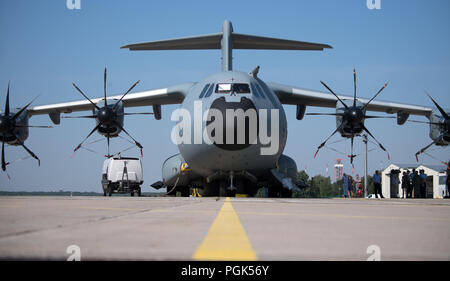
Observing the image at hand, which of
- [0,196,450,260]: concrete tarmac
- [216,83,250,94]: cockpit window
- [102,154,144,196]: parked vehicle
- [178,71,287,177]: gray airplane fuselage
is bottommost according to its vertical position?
[102,154,144,196]: parked vehicle

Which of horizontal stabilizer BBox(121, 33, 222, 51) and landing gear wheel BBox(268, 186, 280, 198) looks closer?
landing gear wheel BBox(268, 186, 280, 198)

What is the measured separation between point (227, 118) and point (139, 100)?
7785 millimetres

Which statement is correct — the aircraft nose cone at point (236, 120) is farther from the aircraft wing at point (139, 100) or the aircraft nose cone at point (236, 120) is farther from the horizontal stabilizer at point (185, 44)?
the horizontal stabilizer at point (185, 44)

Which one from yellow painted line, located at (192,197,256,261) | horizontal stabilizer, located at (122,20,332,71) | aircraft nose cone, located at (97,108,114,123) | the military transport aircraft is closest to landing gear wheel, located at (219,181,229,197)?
the military transport aircraft

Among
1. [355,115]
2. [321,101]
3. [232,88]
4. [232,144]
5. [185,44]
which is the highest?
[185,44]

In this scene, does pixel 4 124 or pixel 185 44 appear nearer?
pixel 4 124

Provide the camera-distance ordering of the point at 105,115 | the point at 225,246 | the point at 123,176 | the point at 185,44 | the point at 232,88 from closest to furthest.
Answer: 1. the point at 225,246
2. the point at 232,88
3. the point at 105,115
4. the point at 185,44
5. the point at 123,176

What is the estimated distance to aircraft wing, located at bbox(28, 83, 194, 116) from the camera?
18516 millimetres

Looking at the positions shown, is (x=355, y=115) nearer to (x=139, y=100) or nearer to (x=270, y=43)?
(x=270, y=43)

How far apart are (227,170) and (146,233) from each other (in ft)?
34.3

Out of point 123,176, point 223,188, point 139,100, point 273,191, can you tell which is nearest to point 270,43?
point 139,100

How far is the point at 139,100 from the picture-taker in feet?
64.0

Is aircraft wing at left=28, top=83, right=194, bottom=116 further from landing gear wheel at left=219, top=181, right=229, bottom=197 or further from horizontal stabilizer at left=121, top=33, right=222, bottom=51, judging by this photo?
landing gear wheel at left=219, top=181, right=229, bottom=197
